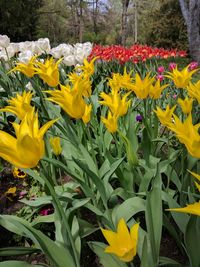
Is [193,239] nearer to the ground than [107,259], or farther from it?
farther from it

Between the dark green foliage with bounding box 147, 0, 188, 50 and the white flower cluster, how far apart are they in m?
15.6

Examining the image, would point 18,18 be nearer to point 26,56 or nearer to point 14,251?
point 26,56

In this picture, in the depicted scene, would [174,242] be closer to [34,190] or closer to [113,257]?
[113,257]

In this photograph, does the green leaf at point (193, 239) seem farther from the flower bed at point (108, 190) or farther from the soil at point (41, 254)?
the soil at point (41, 254)

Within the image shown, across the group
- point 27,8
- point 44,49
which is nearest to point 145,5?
point 27,8

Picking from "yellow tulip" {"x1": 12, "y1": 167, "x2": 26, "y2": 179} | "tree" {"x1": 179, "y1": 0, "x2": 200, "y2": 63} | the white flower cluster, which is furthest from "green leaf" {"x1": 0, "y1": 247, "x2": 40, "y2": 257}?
"tree" {"x1": 179, "y1": 0, "x2": 200, "y2": 63}

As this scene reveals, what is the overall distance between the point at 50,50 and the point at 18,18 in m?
19.7

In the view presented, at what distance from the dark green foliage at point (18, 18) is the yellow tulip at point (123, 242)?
21937mm

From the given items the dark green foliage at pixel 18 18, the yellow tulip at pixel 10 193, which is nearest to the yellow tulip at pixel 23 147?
the yellow tulip at pixel 10 193

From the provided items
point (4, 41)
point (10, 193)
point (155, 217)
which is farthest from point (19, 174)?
point (4, 41)

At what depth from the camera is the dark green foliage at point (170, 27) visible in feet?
59.8

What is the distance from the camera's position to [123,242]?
2.96 feet

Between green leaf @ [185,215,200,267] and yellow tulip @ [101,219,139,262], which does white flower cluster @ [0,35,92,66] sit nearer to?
green leaf @ [185,215,200,267]

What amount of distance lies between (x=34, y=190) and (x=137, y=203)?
105 centimetres
